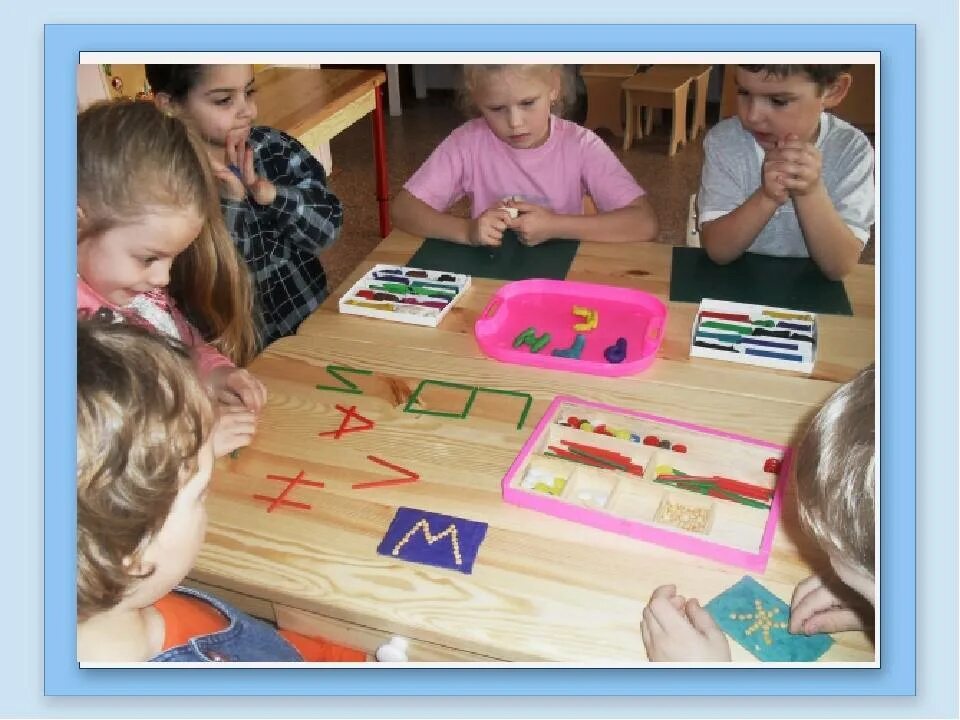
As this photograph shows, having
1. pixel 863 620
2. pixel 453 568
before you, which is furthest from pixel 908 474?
pixel 453 568

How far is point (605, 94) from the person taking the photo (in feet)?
2.62

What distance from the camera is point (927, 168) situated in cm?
55

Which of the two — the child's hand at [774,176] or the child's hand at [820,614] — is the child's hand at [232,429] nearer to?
the child's hand at [820,614]

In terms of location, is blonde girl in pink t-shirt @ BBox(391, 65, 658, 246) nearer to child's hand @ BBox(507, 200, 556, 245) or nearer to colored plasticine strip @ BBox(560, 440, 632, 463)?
child's hand @ BBox(507, 200, 556, 245)

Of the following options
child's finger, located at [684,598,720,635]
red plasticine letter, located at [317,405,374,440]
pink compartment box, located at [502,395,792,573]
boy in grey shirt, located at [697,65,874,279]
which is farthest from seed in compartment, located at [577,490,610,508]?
boy in grey shirt, located at [697,65,874,279]

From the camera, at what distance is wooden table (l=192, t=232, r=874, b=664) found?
55cm

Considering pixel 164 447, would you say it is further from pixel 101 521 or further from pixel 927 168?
pixel 927 168

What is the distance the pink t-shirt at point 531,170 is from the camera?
3.85 feet

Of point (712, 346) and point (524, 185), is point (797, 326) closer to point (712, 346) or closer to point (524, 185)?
point (712, 346)

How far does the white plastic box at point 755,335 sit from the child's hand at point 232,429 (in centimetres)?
43

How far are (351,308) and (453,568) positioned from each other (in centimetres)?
40

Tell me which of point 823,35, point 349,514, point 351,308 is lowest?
point 349,514

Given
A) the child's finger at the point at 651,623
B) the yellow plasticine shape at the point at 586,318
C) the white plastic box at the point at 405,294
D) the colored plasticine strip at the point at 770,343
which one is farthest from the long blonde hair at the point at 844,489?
the white plastic box at the point at 405,294

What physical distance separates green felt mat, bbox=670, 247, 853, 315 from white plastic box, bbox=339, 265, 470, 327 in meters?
0.26
